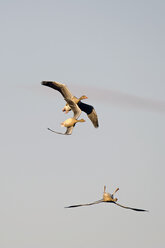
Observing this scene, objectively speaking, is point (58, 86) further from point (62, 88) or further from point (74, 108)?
point (74, 108)

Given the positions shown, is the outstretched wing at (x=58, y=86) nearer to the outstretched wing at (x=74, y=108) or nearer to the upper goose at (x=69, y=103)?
the upper goose at (x=69, y=103)

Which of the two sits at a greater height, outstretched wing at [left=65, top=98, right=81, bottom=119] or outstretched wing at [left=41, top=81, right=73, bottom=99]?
outstretched wing at [left=41, top=81, right=73, bottom=99]

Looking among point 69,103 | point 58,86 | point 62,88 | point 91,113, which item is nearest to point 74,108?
point 69,103

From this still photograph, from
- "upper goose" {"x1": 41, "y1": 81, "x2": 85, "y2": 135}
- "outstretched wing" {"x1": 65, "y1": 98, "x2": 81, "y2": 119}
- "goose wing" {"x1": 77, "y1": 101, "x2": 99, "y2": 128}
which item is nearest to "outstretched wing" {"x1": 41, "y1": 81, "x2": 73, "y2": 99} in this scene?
"upper goose" {"x1": 41, "y1": 81, "x2": 85, "y2": 135}

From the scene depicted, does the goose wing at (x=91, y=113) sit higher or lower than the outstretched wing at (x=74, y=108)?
higher

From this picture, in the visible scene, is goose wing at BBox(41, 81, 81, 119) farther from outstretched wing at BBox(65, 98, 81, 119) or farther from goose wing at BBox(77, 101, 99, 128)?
goose wing at BBox(77, 101, 99, 128)

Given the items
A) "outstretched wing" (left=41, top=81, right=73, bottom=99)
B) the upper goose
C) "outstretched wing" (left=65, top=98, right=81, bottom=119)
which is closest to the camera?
the upper goose

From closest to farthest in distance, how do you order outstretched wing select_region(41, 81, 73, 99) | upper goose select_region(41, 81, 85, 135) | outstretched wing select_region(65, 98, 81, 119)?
upper goose select_region(41, 81, 85, 135)
outstretched wing select_region(65, 98, 81, 119)
outstretched wing select_region(41, 81, 73, 99)

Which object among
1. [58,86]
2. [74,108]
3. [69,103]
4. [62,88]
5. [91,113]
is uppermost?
[58,86]

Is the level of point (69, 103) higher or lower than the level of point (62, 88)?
lower

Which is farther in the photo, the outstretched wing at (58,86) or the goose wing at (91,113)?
the goose wing at (91,113)

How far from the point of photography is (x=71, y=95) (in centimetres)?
7556

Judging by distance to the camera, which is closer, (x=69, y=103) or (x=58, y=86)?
(x=69, y=103)

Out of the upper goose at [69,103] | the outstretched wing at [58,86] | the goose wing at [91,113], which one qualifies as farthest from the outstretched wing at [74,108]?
the goose wing at [91,113]
